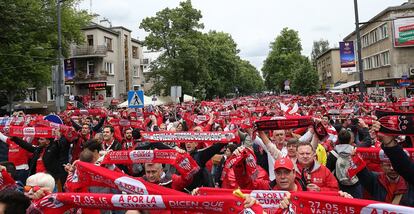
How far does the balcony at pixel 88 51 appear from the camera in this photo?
150 feet

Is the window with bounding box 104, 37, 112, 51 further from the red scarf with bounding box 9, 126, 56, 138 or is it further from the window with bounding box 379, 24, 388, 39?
the red scarf with bounding box 9, 126, 56, 138

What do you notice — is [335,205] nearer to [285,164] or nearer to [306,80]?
[285,164]

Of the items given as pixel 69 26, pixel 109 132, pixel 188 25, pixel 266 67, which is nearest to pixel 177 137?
pixel 109 132

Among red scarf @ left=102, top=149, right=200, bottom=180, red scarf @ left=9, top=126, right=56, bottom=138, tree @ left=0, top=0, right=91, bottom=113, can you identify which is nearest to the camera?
red scarf @ left=102, top=149, right=200, bottom=180

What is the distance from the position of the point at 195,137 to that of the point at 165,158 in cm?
130

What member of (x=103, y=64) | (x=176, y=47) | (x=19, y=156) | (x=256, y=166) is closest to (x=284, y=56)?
(x=176, y=47)

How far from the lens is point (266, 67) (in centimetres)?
8600

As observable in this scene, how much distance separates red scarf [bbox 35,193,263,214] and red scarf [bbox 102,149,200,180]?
5.73 feet

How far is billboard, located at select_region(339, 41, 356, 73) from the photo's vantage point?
18631mm

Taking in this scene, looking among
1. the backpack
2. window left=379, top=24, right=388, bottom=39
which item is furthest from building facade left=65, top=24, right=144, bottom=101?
the backpack

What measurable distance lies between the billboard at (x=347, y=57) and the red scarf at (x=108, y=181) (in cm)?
1639

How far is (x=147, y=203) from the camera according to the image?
2.92 m

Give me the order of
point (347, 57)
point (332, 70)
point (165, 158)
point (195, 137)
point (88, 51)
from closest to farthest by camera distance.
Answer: point (165, 158), point (195, 137), point (347, 57), point (88, 51), point (332, 70)

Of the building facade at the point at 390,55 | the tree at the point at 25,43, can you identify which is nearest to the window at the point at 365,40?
the building facade at the point at 390,55
